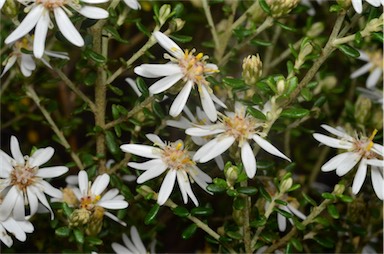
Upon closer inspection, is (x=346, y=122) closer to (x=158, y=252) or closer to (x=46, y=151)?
(x=158, y=252)

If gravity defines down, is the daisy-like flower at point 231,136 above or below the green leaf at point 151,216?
above

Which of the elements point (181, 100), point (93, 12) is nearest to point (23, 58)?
point (93, 12)

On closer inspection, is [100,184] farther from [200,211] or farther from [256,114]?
[256,114]

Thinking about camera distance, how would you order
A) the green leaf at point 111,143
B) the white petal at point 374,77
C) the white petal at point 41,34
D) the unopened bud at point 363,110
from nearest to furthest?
the white petal at point 41,34 → the green leaf at point 111,143 → the unopened bud at point 363,110 → the white petal at point 374,77

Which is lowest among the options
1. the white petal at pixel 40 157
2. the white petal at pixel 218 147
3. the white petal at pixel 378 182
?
the white petal at pixel 378 182

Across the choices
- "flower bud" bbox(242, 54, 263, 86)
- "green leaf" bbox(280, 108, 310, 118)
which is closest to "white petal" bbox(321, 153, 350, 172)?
"green leaf" bbox(280, 108, 310, 118)

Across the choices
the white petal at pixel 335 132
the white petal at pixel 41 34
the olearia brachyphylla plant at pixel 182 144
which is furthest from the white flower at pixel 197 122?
the white petal at pixel 41 34

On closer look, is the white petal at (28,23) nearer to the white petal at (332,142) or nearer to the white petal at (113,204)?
the white petal at (113,204)
